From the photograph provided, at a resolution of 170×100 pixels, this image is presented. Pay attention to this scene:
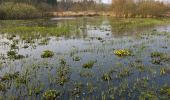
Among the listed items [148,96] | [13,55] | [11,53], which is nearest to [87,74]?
[148,96]

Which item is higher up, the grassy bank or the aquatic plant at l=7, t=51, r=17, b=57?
the grassy bank

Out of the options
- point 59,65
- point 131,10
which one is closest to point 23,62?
point 59,65

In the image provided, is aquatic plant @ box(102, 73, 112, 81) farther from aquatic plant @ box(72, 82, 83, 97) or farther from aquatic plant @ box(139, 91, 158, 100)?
aquatic plant @ box(139, 91, 158, 100)

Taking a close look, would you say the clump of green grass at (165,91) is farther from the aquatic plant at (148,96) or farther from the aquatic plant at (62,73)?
the aquatic plant at (62,73)

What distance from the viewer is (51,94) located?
1081 centimetres

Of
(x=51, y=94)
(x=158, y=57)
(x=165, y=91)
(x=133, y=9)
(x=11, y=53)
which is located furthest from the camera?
(x=133, y=9)

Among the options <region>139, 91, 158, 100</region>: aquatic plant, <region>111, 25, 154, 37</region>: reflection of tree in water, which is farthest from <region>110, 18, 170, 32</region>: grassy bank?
<region>139, 91, 158, 100</region>: aquatic plant

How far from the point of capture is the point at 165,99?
10906mm

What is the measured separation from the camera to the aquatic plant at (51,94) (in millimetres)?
10717

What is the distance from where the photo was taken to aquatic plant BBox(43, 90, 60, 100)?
10717mm

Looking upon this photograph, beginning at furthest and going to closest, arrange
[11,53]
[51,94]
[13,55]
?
[11,53] → [13,55] → [51,94]

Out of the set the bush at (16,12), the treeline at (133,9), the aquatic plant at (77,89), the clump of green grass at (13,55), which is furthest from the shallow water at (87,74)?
the treeline at (133,9)

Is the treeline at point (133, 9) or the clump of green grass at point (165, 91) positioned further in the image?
the treeline at point (133, 9)

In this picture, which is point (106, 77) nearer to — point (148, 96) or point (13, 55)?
point (148, 96)
